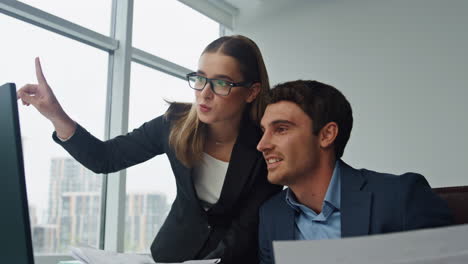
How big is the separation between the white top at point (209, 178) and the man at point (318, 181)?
0.22 metres

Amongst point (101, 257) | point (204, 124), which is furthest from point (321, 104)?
point (101, 257)

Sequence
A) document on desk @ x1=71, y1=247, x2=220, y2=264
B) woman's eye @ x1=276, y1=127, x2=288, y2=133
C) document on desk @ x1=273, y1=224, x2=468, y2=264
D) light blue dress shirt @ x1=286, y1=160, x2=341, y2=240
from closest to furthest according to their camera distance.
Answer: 1. document on desk @ x1=273, y1=224, x2=468, y2=264
2. document on desk @ x1=71, y1=247, x2=220, y2=264
3. light blue dress shirt @ x1=286, y1=160, x2=341, y2=240
4. woman's eye @ x1=276, y1=127, x2=288, y2=133

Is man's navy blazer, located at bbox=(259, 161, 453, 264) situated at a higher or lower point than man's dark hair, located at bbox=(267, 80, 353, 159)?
lower

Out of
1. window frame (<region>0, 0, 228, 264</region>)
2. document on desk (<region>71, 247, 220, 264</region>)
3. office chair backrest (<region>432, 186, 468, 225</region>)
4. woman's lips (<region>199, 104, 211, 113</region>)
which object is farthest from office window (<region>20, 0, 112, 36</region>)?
office chair backrest (<region>432, 186, 468, 225</region>)

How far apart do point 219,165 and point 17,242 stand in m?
1.03

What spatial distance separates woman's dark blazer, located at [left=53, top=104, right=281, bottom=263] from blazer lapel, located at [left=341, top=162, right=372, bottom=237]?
1.03 ft

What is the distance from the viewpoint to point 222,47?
1.53 m

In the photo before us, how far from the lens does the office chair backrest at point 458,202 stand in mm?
1136

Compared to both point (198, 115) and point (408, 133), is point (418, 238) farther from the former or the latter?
point (408, 133)

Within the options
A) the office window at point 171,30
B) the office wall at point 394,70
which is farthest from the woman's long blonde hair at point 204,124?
the office wall at point 394,70

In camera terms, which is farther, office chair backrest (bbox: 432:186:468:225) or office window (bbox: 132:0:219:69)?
office window (bbox: 132:0:219:69)

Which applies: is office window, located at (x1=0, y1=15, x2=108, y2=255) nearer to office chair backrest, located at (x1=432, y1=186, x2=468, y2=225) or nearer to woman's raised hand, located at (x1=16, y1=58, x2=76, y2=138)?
woman's raised hand, located at (x1=16, y1=58, x2=76, y2=138)

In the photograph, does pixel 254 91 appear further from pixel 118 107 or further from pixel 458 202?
pixel 118 107

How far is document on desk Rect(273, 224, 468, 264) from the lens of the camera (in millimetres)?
556
